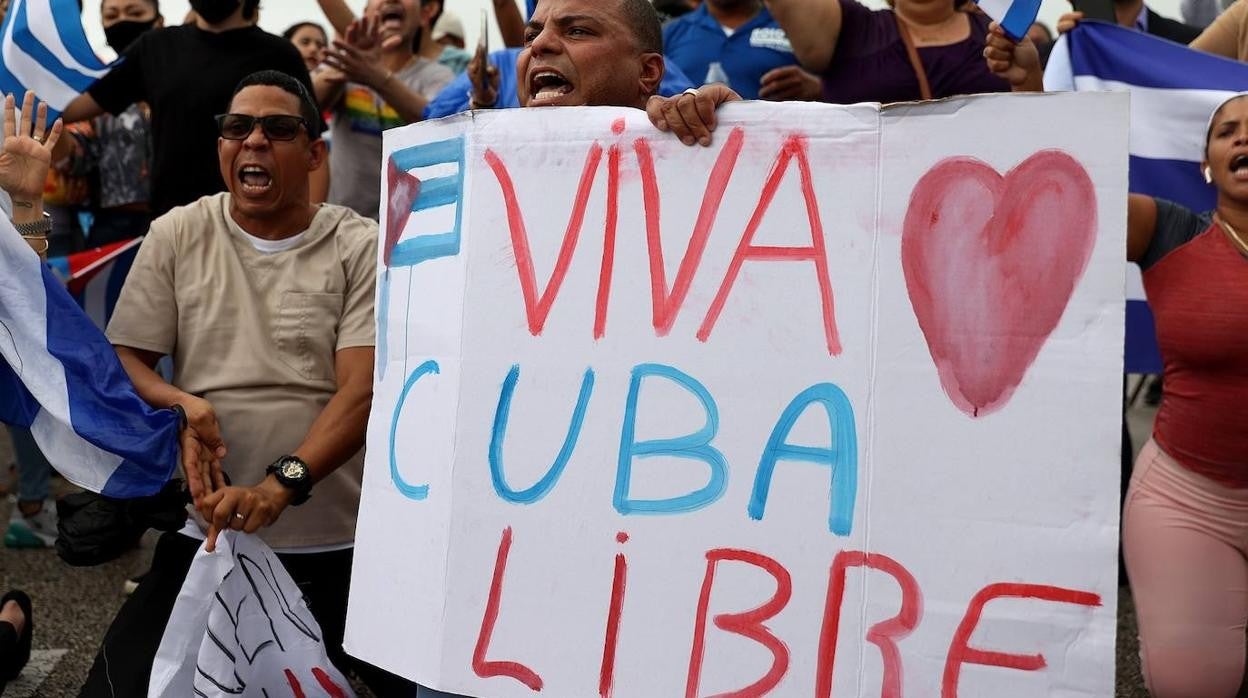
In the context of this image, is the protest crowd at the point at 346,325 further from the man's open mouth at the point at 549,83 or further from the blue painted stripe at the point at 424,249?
the blue painted stripe at the point at 424,249

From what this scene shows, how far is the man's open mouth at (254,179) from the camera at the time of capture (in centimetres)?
331

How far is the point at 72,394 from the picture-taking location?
9.86ft

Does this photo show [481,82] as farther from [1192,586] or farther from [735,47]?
[1192,586]

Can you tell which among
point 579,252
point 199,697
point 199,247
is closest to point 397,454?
point 579,252

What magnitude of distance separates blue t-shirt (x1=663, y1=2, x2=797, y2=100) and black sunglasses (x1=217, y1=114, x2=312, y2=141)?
1543mm

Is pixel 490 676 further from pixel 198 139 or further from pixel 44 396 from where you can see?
pixel 198 139

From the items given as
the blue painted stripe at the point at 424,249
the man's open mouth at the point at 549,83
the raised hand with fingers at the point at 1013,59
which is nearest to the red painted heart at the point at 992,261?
the blue painted stripe at the point at 424,249

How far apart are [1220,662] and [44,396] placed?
8.12 feet

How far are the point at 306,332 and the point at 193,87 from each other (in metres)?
1.65

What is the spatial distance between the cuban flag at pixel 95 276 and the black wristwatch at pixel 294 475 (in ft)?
5.02

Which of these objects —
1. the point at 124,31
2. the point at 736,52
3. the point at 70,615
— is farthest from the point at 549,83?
the point at 124,31

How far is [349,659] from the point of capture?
10.7ft

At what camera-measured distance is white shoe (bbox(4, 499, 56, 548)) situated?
16.7 feet

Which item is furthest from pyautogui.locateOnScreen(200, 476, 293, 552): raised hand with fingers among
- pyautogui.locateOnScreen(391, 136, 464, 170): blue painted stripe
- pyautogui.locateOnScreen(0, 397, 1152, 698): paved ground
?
pyautogui.locateOnScreen(0, 397, 1152, 698): paved ground
